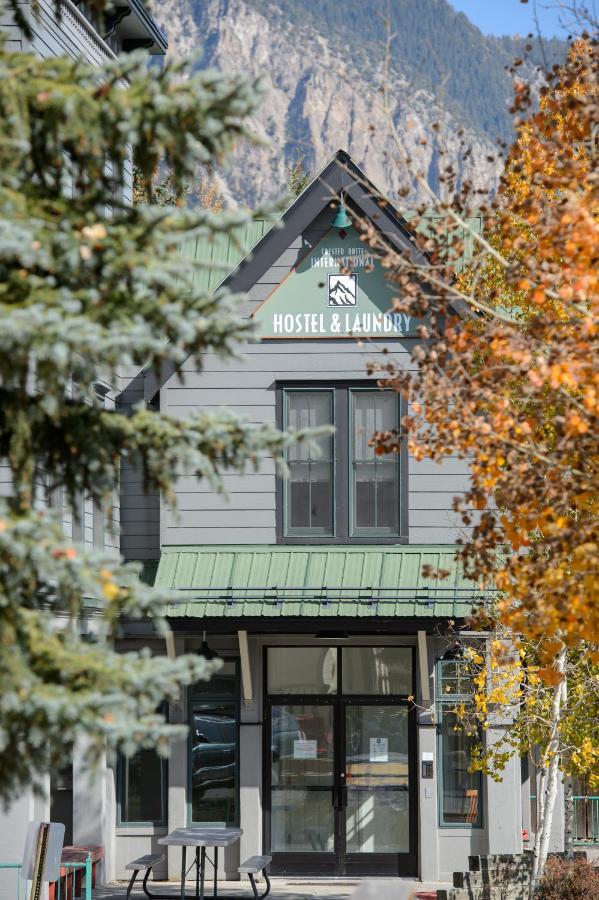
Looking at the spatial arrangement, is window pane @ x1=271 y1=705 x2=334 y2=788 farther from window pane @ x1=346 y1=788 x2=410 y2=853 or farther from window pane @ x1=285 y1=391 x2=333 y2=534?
window pane @ x1=285 y1=391 x2=333 y2=534

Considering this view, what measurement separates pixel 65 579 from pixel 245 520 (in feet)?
43.1

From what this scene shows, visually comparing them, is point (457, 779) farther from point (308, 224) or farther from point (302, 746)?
point (308, 224)

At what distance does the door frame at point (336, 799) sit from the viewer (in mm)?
19859

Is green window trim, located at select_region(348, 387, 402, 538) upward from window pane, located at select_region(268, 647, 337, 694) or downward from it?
upward

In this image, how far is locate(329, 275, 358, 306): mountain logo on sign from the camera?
19672 millimetres

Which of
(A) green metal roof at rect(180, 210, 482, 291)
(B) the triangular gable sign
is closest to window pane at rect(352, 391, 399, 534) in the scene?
(B) the triangular gable sign

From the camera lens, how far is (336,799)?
20.1 metres

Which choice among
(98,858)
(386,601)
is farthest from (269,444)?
(98,858)

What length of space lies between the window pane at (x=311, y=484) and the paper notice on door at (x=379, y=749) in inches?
122

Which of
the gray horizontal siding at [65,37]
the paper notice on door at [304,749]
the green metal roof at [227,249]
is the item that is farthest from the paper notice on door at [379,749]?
the gray horizontal siding at [65,37]

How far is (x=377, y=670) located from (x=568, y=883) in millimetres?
6136

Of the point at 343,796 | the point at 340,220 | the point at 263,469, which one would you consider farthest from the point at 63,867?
the point at 340,220

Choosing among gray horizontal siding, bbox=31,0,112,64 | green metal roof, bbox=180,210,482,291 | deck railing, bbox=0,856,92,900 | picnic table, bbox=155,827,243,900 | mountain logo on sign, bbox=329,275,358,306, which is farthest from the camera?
green metal roof, bbox=180,210,482,291

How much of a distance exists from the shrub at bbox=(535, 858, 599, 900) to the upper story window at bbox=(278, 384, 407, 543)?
5.61 meters
